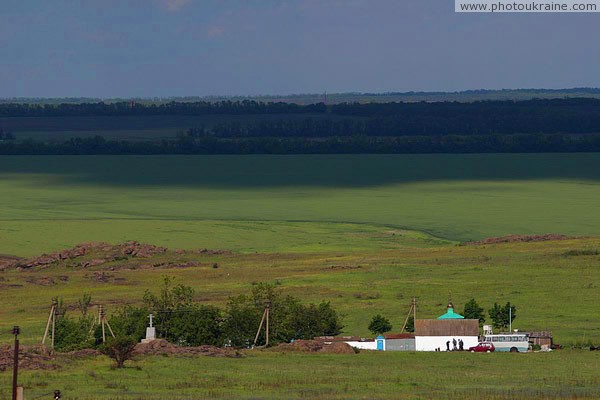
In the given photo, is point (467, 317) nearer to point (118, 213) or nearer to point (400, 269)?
point (400, 269)

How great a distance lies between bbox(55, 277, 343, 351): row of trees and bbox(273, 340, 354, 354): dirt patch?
3.42m

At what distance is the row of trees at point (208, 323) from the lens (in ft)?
236

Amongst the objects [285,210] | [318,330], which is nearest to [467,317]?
[318,330]

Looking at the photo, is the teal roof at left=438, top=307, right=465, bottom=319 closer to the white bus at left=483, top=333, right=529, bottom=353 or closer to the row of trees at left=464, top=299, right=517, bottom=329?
the row of trees at left=464, top=299, right=517, bottom=329

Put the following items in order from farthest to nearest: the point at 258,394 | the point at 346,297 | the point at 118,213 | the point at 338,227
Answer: the point at 118,213
the point at 338,227
the point at 346,297
the point at 258,394

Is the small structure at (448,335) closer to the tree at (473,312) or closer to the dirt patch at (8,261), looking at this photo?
the tree at (473,312)

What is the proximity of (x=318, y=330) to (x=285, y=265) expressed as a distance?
101 feet

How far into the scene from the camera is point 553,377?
5809 cm

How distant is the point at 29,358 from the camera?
61.8 meters

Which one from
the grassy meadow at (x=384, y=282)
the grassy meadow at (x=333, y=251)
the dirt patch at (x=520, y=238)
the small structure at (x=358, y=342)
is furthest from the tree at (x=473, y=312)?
the dirt patch at (x=520, y=238)

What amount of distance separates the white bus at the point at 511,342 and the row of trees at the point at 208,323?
8660 mm

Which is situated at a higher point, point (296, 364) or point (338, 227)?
point (338, 227)

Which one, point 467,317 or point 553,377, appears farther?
point 467,317

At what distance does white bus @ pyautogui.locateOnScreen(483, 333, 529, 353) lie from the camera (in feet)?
230
